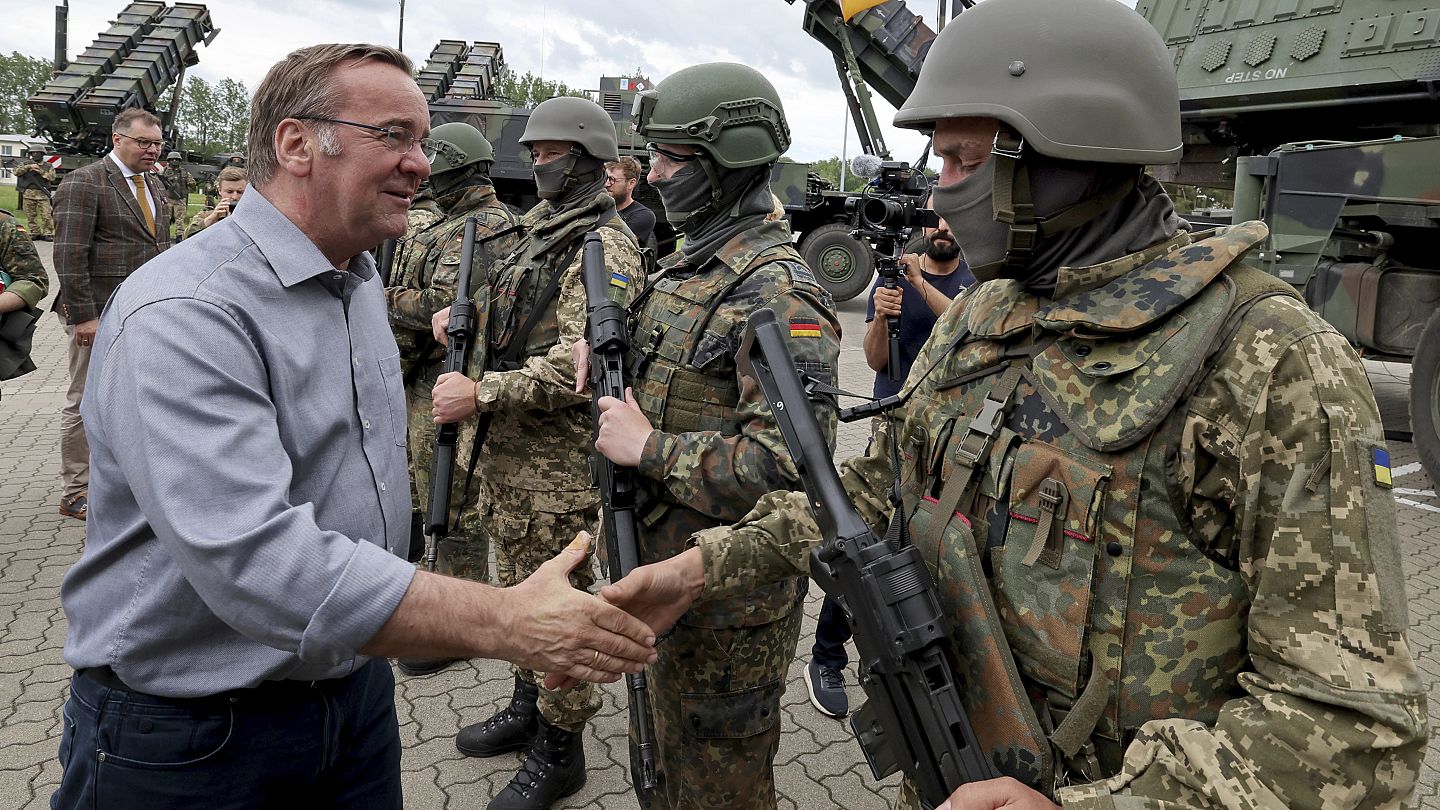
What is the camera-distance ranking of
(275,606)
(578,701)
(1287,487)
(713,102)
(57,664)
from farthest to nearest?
1. (57,664)
2. (578,701)
3. (713,102)
4. (275,606)
5. (1287,487)

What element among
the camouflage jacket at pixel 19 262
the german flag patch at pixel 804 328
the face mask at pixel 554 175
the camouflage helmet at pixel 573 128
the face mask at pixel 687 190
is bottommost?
the german flag patch at pixel 804 328

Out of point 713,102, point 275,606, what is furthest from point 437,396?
point 275,606

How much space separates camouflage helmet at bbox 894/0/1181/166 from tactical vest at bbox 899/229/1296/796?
0.22 meters

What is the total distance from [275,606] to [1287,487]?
1467 millimetres

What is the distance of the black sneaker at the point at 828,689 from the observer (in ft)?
13.1

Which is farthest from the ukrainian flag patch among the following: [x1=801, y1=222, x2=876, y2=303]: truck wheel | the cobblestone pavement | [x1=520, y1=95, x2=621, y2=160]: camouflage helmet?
[x1=801, y1=222, x2=876, y2=303]: truck wheel

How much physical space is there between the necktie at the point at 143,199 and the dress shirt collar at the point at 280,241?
5.38 meters

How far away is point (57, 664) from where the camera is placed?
13.6ft

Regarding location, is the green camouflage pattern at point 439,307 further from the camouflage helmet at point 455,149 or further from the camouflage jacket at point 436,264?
the camouflage helmet at point 455,149

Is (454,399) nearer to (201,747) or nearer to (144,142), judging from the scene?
(201,747)

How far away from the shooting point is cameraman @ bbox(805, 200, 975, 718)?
411cm

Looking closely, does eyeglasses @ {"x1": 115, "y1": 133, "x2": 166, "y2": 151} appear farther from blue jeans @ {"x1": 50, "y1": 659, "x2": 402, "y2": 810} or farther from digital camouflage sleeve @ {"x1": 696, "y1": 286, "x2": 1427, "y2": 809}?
digital camouflage sleeve @ {"x1": 696, "y1": 286, "x2": 1427, "y2": 809}

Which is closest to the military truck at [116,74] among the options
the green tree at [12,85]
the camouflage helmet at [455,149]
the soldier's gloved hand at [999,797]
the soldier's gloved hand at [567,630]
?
the camouflage helmet at [455,149]

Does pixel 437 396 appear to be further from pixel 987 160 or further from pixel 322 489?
pixel 987 160
